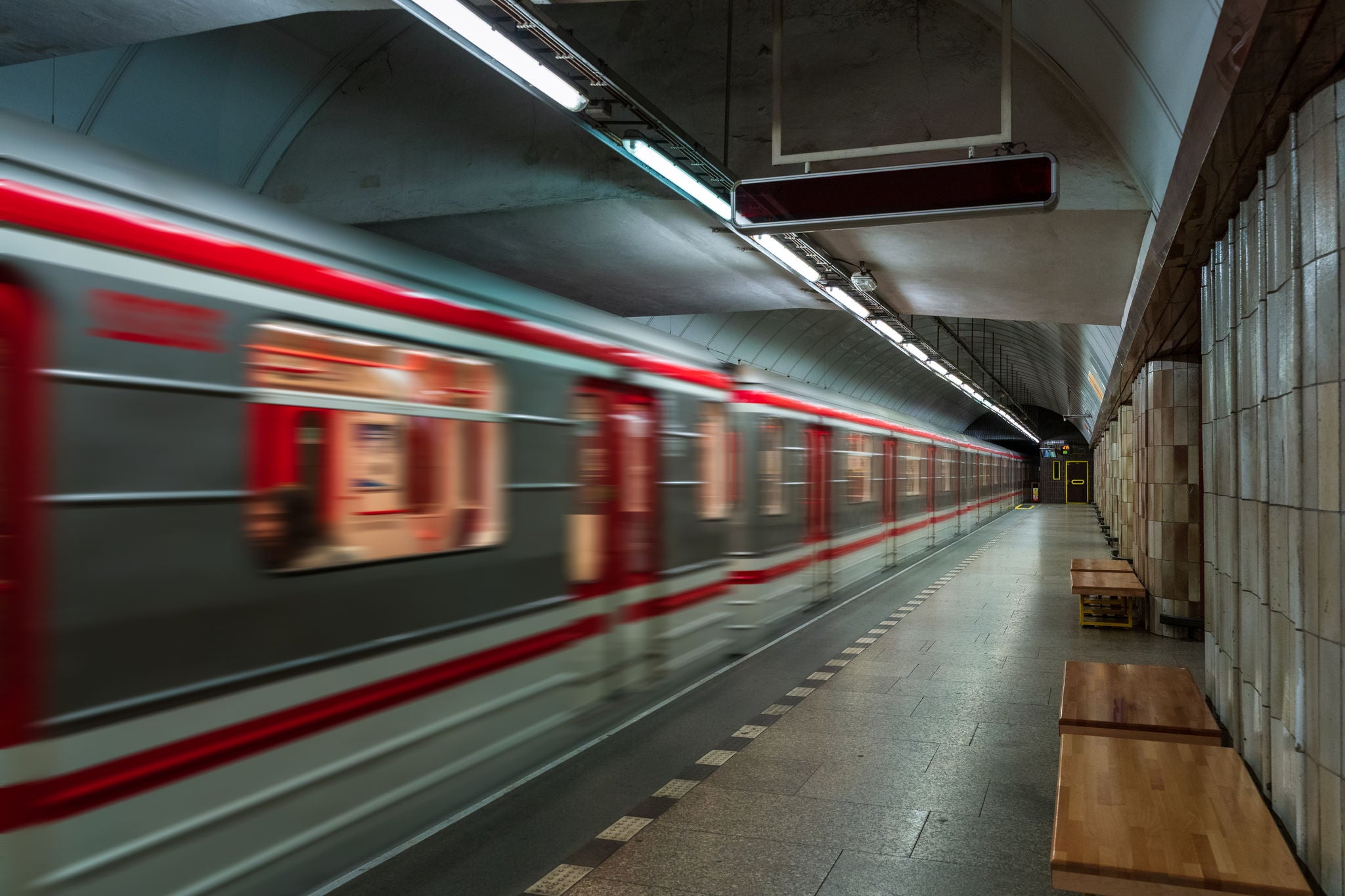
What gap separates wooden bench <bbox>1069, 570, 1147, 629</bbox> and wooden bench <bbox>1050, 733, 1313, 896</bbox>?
6.53 m

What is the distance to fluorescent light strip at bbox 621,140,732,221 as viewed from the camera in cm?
623

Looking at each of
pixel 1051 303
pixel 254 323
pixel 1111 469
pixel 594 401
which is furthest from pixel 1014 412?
pixel 254 323

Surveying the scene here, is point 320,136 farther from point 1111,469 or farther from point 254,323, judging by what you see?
point 1111,469

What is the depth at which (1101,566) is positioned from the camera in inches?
493

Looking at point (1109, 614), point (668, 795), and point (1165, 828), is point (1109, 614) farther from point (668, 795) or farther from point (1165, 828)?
point (1165, 828)

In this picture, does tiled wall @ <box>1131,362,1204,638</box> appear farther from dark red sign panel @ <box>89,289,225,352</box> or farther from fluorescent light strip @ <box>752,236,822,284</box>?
dark red sign panel @ <box>89,289,225,352</box>

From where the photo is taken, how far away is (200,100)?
9453 millimetres

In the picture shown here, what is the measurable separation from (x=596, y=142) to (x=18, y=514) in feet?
23.8

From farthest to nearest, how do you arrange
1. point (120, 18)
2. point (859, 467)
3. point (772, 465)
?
point (859, 467), point (772, 465), point (120, 18)

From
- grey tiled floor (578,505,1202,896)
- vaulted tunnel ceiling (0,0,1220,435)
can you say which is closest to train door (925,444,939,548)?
vaulted tunnel ceiling (0,0,1220,435)

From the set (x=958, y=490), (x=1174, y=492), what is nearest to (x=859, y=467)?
(x=1174, y=492)

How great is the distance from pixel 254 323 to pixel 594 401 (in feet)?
8.78

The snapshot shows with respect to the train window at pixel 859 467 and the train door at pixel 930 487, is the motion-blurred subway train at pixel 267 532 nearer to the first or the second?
the train window at pixel 859 467

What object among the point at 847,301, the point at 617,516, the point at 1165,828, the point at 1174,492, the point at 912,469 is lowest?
the point at 1165,828
